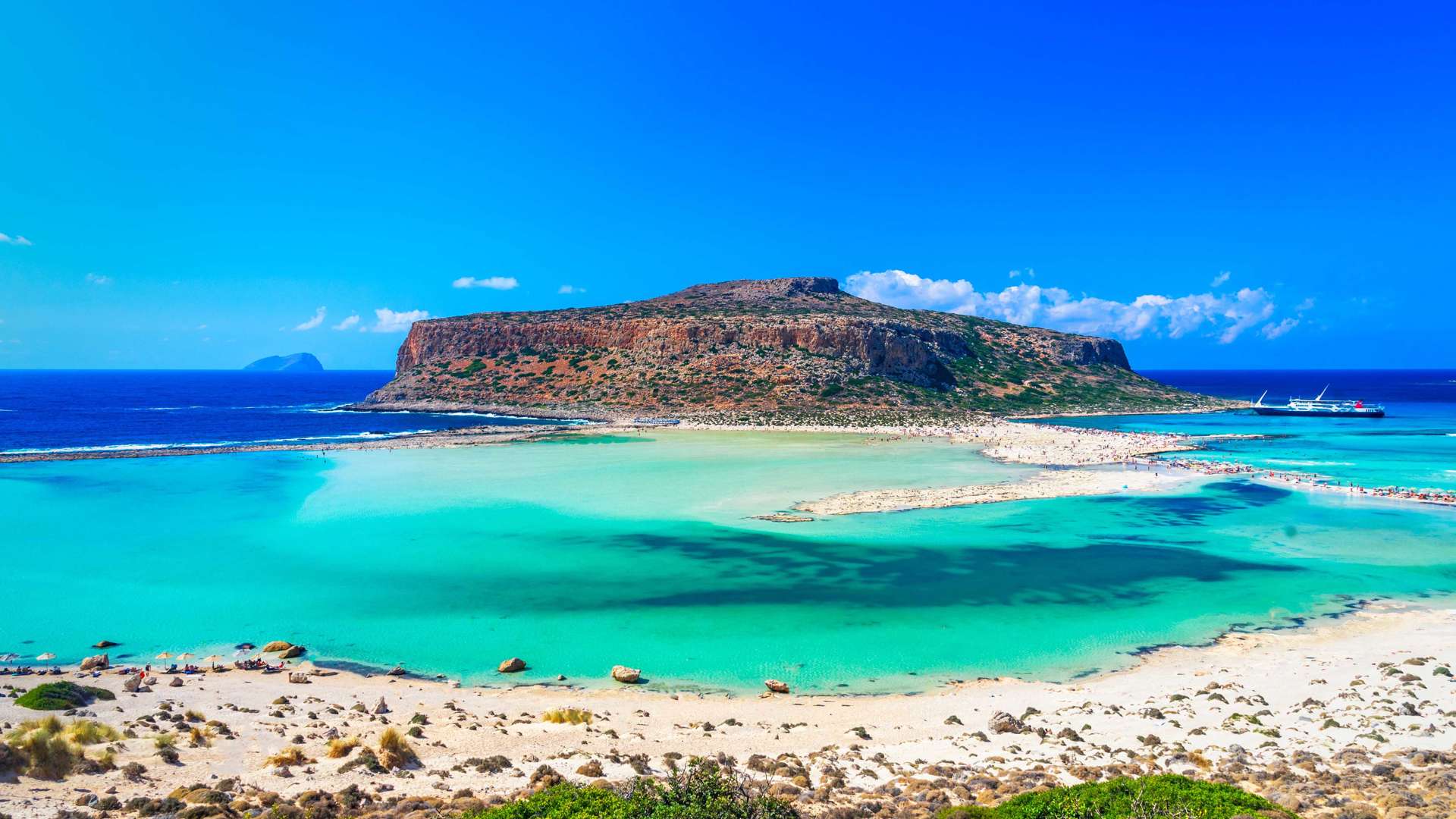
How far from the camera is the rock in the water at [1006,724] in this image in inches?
519

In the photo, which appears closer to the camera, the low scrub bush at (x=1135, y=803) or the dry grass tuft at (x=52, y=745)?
the low scrub bush at (x=1135, y=803)

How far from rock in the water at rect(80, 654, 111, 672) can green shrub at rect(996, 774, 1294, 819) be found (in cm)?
1660

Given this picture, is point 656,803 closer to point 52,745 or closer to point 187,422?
point 52,745

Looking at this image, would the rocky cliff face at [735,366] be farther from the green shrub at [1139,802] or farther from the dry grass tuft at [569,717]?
the green shrub at [1139,802]

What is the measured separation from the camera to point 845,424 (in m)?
80.1

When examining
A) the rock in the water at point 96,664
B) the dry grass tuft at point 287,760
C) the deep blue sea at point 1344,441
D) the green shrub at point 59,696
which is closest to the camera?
the dry grass tuft at point 287,760

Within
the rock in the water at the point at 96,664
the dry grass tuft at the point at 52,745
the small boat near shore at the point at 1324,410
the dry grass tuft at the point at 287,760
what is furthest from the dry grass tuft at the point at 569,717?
the small boat near shore at the point at 1324,410

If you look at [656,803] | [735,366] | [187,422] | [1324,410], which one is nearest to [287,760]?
[656,803]

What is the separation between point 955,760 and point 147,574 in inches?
930

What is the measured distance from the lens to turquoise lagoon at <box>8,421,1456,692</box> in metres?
18.3

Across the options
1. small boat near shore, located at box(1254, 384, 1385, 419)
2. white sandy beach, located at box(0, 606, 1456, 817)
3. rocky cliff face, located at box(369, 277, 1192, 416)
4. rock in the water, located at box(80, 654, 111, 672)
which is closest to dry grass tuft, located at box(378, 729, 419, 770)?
white sandy beach, located at box(0, 606, 1456, 817)

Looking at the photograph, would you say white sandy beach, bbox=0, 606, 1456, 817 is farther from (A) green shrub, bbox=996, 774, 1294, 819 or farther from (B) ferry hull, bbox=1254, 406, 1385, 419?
(B) ferry hull, bbox=1254, 406, 1385, 419

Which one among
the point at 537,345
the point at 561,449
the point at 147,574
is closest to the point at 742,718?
the point at 147,574

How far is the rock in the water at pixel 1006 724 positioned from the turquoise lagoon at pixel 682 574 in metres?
2.62
